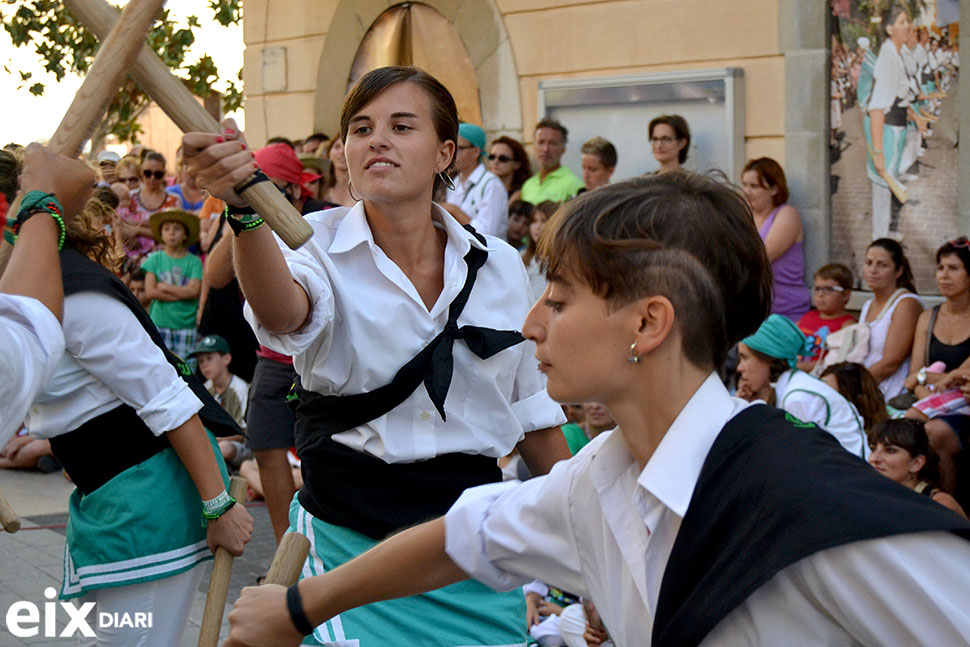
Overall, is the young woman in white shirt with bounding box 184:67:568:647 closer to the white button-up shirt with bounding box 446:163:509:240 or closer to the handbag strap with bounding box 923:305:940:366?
the handbag strap with bounding box 923:305:940:366

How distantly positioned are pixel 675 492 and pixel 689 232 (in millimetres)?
421

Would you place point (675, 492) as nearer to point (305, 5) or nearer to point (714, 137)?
point (714, 137)

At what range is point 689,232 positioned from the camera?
1976mm

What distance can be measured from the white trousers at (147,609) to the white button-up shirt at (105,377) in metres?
0.46

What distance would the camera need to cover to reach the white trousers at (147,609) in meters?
3.46

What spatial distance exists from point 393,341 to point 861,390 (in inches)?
147

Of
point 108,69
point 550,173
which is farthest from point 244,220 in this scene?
point 550,173

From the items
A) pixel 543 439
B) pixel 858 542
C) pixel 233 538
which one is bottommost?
pixel 233 538

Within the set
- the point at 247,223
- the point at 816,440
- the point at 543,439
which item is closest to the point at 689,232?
the point at 816,440

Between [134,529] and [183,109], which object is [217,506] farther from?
[183,109]

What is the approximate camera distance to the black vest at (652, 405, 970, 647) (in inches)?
64.9

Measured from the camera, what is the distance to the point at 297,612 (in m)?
2.07

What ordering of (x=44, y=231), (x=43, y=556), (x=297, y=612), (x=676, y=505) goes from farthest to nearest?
(x=43, y=556) → (x=44, y=231) → (x=297, y=612) → (x=676, y=505)

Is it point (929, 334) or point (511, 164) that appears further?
point (511, 164)
